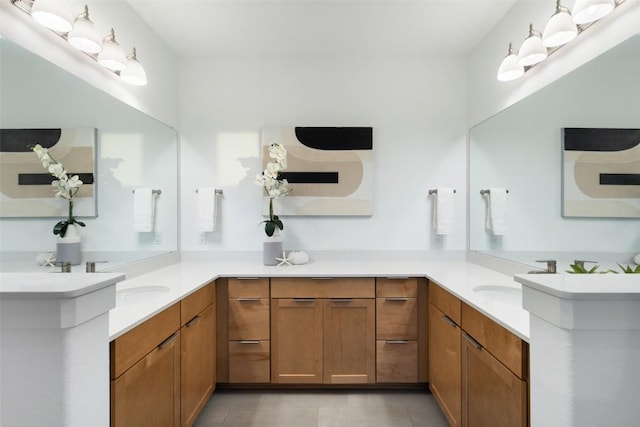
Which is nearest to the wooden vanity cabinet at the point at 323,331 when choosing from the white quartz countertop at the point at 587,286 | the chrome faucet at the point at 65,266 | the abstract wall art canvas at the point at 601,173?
the chrome faucet at the point at 65,266

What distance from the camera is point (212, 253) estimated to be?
2.76 metres

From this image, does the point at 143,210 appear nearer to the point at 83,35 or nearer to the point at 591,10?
the point at 83,35

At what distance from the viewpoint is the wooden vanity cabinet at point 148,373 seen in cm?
120

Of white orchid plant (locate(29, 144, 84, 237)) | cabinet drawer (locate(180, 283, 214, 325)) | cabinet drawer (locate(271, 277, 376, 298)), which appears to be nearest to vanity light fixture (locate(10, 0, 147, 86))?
white orchid plant (locate(29, 144, 84, 237))

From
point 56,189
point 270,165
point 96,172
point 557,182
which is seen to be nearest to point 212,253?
point 270,165

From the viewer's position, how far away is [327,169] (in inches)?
107

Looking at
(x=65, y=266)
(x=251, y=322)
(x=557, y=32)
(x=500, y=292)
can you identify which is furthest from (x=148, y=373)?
(x=557, y=32)

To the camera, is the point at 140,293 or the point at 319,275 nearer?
the point at 140,293

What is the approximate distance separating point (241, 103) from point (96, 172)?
1.33 meters

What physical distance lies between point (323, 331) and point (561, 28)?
2.14 meters

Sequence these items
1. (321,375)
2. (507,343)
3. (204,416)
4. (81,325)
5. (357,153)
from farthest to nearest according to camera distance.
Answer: (357,153), (321,375), (204,416), (507,343), (81,325)

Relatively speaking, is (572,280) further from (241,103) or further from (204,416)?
(241,103)

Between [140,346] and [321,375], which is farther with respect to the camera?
[321,375]

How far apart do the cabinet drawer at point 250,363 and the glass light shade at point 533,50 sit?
7.72 ft
